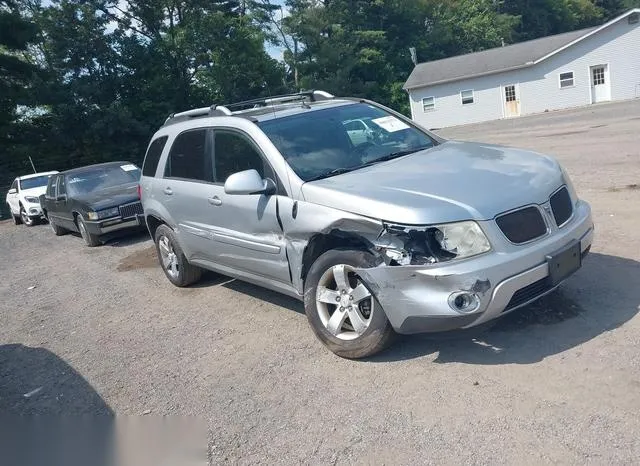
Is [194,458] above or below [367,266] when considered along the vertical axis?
below

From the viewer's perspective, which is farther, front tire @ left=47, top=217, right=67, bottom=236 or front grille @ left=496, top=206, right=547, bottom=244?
front tire @ left=47, top=217, right=67, bottom=236

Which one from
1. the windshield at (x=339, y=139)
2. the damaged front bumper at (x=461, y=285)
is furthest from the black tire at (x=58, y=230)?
the damaged front bumper at (x=461, y=285)

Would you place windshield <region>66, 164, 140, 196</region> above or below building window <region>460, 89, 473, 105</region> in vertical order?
above

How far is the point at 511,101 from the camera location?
38.4 m

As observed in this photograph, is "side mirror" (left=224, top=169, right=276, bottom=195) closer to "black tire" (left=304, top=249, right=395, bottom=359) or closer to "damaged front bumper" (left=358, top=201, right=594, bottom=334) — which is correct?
"black tire" (left=304, top=249, right=395, bottom=359)

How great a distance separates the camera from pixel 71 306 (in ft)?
24.1

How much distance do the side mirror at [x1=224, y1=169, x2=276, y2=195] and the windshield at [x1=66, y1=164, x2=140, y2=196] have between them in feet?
26.9

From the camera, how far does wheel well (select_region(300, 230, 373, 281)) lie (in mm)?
4238

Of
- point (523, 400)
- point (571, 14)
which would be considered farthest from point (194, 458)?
point (571, 14)

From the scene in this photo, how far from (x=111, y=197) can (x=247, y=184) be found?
7.51 metres

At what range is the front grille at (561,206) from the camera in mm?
4320

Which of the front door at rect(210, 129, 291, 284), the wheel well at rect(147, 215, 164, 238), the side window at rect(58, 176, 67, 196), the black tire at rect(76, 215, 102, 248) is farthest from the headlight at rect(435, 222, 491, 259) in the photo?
the side window at rect(58, 176, 67, 196)

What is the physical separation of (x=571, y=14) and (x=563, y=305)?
3048 inches

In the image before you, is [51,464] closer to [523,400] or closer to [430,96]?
[523,400]
